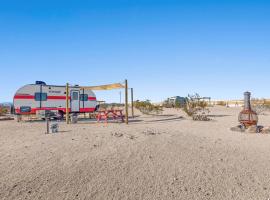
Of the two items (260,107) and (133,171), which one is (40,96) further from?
(260,107)

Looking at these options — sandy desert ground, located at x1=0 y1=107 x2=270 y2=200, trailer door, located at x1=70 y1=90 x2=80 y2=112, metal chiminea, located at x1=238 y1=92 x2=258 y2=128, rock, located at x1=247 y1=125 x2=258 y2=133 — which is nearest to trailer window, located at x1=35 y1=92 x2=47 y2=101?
trailer door, located at x1=70 y1=90 x2=80 y2=112

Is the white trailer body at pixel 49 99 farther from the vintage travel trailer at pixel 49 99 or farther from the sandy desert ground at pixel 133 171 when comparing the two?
the sandy desert ground at pixel 133 171

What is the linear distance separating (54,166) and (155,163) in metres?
2.48

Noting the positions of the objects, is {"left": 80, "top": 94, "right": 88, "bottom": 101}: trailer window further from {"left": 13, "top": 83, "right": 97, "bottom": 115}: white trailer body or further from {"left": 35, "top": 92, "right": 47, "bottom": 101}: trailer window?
{"left": 35, "top": 92, "right": 47, "bottom": 101}: trailer window

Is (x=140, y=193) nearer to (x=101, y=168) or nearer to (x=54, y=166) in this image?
(x=101, y=168)

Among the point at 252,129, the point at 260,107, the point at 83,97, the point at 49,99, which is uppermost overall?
the point at 83,97

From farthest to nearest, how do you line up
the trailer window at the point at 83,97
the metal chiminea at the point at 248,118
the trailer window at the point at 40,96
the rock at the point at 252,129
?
the trailer window at the point at 83,97 < the trailer window at the point at 40,96 < the metal chiminea at the point at 248,118 < the rock at the point at 252,129

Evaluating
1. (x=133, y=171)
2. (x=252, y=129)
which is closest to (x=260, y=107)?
(x=252, y=129)

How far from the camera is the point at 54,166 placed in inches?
273

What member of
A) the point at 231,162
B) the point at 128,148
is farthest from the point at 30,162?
the point at 231,162

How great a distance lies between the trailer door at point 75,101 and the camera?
78.4 feet

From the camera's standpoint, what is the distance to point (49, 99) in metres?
22.7

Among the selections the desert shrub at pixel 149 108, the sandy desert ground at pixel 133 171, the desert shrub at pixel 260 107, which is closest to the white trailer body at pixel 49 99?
the desert shrub at pixel 149 108

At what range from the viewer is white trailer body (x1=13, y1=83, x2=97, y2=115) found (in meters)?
21.7
